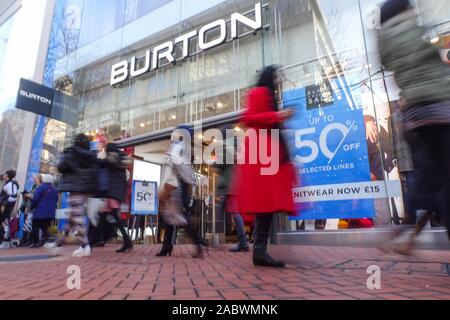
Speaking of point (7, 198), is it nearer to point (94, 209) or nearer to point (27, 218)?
point (27, 218)

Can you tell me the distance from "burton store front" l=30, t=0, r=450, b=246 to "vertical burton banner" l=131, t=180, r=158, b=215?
119 cm

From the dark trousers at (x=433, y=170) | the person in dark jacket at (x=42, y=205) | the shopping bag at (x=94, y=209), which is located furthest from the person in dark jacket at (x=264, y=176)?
the person in dark jacket at (x=42, y=205)

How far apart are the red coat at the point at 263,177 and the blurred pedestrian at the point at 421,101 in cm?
98

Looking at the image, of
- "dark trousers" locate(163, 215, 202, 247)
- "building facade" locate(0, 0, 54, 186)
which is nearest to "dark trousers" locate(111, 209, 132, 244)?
"dark trousers" locate(163, 215, 202, 247)

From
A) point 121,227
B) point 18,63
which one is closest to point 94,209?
point 121,227

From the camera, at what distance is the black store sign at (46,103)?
10531 mm

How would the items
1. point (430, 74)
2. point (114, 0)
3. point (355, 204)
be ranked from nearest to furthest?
point (430, 74) → point (355, 204) → point (114, 0)

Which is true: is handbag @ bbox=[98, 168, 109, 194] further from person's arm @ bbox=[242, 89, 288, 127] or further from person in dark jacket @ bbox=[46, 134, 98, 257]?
person's arm @ bbox=[242, 89, 288, 127]

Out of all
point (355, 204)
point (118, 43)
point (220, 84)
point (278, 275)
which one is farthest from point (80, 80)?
point (278, 275)

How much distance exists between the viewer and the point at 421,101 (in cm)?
220

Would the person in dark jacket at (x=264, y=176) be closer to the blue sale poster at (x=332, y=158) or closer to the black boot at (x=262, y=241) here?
the black boot at (x=262, y=241)

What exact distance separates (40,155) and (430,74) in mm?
14190
